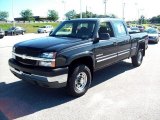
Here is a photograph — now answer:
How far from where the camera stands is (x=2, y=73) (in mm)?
7855

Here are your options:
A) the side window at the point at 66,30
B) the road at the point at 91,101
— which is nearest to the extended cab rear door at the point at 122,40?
the road at the point at 91,101

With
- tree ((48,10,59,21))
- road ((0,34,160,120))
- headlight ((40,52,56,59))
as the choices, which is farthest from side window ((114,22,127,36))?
tree ((48,10,59,21))

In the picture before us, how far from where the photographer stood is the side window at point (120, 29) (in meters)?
7.24

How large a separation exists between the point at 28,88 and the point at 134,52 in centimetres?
432

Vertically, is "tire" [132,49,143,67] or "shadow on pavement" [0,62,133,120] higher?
"tire" [132,49,143,67]

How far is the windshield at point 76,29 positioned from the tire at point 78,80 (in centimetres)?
95

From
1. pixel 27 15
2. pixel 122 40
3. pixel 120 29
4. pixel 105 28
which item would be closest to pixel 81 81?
pixel 105 28

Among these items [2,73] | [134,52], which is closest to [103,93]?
[134,52]

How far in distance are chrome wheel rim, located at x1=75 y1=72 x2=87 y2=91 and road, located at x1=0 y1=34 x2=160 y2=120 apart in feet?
0.79

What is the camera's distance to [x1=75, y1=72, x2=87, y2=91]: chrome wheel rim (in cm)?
555

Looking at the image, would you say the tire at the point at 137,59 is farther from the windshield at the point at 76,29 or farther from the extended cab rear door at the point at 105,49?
the windshield at the point at 76,29

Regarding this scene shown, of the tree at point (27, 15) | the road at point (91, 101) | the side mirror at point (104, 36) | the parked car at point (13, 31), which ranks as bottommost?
the road at point (91, 101)

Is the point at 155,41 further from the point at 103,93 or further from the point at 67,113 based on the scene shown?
the point at 67,113

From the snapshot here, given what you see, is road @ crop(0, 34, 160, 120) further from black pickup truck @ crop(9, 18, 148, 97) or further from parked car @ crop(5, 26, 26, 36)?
parked car @ crop(5, 26, 26, 36)
